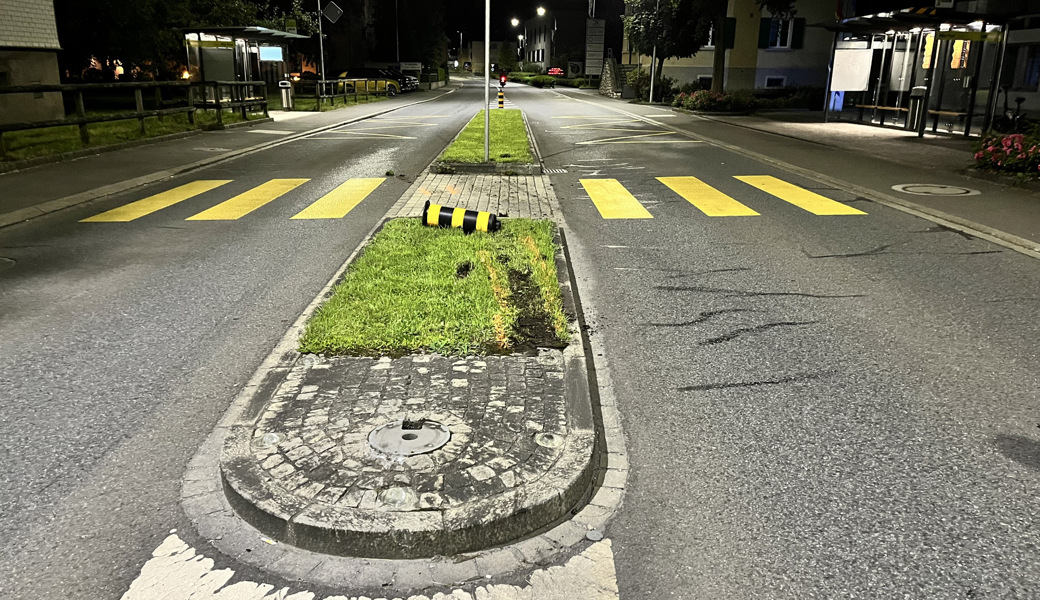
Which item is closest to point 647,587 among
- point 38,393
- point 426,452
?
point 426,452

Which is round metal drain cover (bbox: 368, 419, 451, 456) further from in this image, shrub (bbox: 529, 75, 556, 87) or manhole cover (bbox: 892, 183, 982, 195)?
shrub (bbox: 529, 75, 556, 87)

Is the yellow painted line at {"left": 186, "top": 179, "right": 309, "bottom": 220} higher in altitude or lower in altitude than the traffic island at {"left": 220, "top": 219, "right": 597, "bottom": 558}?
higher

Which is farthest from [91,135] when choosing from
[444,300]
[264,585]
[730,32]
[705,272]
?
[730,32]

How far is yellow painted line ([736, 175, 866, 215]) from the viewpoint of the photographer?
1036 centimetres

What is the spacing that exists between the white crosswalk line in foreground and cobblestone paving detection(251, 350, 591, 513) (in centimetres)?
38

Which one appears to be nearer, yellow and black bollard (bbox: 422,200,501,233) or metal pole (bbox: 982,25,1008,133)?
yellow and black bollard (bbox: 422,200,501,233)

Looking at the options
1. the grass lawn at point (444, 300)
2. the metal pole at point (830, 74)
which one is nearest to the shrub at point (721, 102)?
the metal pole at point (830, 74)

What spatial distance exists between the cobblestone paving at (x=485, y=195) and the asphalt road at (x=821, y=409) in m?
1.70

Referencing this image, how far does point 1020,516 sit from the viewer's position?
3.29 m

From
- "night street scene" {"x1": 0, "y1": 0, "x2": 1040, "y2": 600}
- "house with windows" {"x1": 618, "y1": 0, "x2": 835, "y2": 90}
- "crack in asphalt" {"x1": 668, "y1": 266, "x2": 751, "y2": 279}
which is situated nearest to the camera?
"night street scene" {"x1": 0, "y1": 0, "x2": 1040, "y2": 600}

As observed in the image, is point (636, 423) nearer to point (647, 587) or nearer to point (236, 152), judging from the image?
Answer: point (647, 587)

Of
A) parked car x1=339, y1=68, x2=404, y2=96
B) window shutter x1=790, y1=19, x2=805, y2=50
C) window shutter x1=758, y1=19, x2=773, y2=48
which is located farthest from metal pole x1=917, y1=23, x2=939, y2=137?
parked car x1=339, y1=68, x2=404, y2=96

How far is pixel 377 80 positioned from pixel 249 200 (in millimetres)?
39998

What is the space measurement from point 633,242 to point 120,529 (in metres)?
6.29
